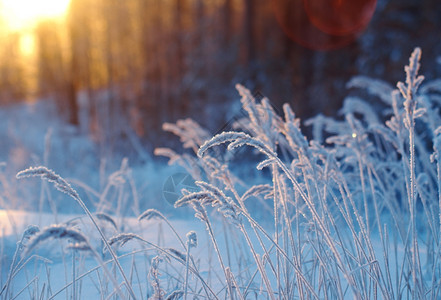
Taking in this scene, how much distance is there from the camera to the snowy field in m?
0.99

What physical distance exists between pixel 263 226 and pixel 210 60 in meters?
9.79

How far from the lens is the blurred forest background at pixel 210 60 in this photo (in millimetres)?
5805

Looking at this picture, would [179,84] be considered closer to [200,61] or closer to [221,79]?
[200,61]

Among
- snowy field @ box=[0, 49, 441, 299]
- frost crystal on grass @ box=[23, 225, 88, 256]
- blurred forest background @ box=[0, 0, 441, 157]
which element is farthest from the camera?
blurred forest background @ box=[0, 0, 441, 157]

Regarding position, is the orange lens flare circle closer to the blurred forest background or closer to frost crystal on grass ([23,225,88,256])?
the blurred forest background

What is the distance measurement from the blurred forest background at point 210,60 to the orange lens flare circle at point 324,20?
6.0 inches

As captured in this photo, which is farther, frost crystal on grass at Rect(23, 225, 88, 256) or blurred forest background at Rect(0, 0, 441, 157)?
blurred forest background at Rect(0, 0, 441, 157)

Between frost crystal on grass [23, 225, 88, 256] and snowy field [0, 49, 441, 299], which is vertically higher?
snowy field [0, 49, 441, 299]

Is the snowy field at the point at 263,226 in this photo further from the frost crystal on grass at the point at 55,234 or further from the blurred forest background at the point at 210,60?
the blurred forest background at the point at 210,60

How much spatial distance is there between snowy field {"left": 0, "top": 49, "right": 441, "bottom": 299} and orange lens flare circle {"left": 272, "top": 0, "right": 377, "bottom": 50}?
3079 millimetres

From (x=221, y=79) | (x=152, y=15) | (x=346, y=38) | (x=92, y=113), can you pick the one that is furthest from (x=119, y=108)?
(x=346, y=38)

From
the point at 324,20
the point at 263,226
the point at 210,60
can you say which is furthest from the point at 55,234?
the point at 210,60

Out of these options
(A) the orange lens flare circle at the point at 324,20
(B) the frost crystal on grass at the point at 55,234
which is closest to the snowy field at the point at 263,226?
(B) the frost crystal on grass at the point at 55,234

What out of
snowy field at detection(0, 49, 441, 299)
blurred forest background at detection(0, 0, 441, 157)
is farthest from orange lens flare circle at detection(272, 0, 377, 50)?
snowy field at detection(0, 49, 441, 299)
